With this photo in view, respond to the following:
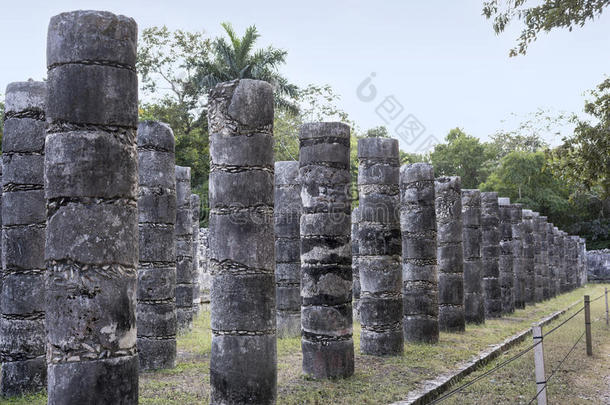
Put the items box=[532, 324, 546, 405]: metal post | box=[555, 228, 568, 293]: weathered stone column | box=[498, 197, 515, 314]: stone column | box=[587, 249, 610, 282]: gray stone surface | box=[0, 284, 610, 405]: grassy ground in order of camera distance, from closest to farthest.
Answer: box=[532, 324, 546, 405]: metal post < box=[0, 284, 610, 405]: grassy ground < box=[498, 197, 515, 314]: stone column < box=[555, 228, 568, 293]: weathered stone column < box=[587, 249, 610, 282]: gray stone surface

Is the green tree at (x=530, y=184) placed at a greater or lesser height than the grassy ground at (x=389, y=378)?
greater

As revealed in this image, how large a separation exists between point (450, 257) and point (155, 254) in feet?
22.6

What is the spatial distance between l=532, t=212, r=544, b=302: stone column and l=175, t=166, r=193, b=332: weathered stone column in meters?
14.1

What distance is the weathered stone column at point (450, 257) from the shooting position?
13.9 meters

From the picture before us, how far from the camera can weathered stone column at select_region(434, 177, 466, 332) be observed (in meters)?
13.9

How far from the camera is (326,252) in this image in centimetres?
927

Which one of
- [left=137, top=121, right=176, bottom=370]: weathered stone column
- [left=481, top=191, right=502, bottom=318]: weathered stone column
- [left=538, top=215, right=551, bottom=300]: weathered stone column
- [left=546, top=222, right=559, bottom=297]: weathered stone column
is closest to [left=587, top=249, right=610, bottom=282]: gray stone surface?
[left=546, top=222, right=559, bottom=297]: weathered stone column

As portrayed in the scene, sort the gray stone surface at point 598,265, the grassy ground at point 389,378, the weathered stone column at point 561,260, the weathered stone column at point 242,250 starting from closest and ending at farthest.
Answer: the weathered stone column at point 242,250 → the grassy ground at point 389,378 → the weathered stone column at point 561,260 → the gray stone surface at point 598,265

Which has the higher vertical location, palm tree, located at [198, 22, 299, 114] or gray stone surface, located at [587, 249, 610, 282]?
palm tree, located at [198, 22, 299, 114]

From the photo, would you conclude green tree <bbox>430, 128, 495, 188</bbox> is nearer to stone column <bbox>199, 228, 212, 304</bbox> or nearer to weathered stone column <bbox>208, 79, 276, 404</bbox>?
stone column <bbox>199, 228, 212, 304</bbox>


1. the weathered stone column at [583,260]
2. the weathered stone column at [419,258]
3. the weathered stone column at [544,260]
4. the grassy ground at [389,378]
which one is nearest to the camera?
the grassy ground at [389,378]

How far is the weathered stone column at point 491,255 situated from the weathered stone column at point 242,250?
10961mm

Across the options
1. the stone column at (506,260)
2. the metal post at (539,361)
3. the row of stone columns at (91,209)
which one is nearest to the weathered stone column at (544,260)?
the stone column at (506,260)

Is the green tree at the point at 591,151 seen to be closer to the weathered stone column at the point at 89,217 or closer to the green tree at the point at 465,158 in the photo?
the weathered stone column at the point at 89,217
